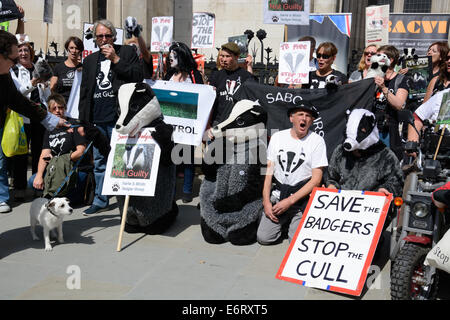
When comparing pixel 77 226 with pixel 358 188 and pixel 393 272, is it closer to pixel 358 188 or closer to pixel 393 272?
pixel 358 188

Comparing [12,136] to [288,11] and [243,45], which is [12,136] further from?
[288,11]

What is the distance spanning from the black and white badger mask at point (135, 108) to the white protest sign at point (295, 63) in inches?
94.8

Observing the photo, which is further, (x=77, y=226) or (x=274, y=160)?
(x=77, y=226)

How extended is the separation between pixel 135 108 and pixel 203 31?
15.3ft

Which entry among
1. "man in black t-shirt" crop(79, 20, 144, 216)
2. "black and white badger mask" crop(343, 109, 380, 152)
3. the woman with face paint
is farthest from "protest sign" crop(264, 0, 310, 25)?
"black and white badger mask" crop(343, 109, 380, 152)

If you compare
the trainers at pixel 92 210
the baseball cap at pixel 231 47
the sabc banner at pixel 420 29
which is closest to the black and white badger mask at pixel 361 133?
the baseball cap at pixel 231 47

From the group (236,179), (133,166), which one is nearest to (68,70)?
(133,166)

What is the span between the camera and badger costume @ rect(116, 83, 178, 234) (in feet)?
15.8

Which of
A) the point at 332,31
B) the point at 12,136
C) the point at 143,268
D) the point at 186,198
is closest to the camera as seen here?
the point at 143,268

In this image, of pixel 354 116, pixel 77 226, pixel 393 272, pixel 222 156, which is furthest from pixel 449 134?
pixel 77 226

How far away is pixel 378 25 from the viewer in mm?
8297

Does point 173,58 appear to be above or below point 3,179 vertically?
above

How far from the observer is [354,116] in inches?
168
